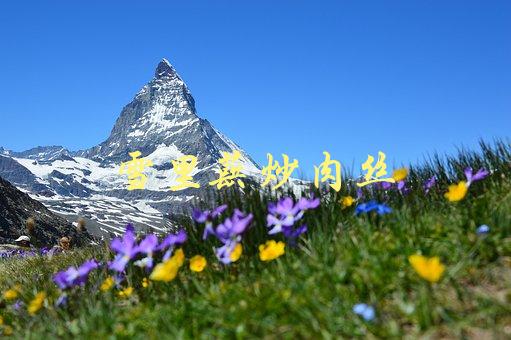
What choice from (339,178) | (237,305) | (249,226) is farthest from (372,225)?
(339,178)

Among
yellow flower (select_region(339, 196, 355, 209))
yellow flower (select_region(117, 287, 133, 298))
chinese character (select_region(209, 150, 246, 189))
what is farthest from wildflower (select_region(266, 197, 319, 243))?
chinese character (select_region(209, 150, 246, 189))

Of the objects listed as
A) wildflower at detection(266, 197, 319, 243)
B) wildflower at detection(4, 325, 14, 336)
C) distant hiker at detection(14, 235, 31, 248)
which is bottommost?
wildflower at detection(4, 325, 14, 336)

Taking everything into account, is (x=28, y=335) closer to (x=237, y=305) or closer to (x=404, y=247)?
(x=237, y=305)

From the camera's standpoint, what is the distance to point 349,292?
3.25 meters

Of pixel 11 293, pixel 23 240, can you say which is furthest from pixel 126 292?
pixel 23 240

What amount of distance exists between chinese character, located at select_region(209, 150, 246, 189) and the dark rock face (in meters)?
16.5

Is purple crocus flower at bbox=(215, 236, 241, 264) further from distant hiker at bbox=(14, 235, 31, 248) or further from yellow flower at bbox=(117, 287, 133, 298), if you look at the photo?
distant hiker at bbox=(14, 235, 31, 248)

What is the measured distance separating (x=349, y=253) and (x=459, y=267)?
77 centimetres

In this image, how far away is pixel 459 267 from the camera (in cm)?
317

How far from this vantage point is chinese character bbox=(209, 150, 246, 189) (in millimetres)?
6734

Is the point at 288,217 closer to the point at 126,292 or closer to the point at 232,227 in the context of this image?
the point at 232,227

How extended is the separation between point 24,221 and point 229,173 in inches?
876

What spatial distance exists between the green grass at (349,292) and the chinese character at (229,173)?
1882 mm

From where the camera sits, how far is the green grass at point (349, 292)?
9.30 feet
